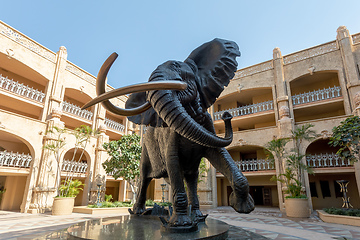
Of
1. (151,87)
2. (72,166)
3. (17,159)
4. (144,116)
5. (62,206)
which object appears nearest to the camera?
(151,87)

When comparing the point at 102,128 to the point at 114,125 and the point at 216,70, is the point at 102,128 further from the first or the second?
the point at 216,70

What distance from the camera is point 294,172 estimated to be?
11320mm

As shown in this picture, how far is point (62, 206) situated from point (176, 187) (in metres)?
9.18

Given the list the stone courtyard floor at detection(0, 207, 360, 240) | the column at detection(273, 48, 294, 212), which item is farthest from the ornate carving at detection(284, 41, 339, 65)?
the stone courtyard floor at detection(0, 207, 360, 240)

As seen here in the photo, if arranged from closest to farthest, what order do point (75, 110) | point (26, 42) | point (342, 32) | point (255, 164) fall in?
point (26, 42) → point (342, 32) → point (255, 164) → point (75, 110)

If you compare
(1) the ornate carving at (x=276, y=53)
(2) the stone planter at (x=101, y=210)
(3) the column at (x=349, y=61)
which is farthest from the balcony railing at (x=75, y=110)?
(3) the column at (x=349, y=61)

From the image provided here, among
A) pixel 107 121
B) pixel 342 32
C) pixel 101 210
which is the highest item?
pixel 342 32

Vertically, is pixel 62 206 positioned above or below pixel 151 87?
below

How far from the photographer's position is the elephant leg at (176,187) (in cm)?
202

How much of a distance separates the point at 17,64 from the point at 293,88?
1736cm

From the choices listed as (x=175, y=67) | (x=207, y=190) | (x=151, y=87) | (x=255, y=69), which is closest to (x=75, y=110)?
(x=207, y=190)

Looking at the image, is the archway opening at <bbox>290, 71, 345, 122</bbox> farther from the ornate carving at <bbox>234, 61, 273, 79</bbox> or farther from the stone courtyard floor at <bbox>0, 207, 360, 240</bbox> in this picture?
the stone courtyard floor at <bbox>0, 207, 360, 240</bbox>

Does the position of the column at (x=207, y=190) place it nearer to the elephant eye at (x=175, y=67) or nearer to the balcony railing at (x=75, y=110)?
the balcony railing at (x=75, y=110)

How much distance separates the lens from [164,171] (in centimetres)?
282
